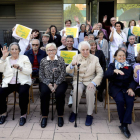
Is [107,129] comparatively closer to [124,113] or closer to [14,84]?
[124,113]

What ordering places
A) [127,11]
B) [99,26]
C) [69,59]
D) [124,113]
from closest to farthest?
[124,113] < [69,59] < [99,26] < [127,11]

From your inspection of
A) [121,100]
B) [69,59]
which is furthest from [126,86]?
[69,59]

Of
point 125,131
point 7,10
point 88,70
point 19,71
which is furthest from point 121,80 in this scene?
point 7,10

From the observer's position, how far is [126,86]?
3371 millimetres

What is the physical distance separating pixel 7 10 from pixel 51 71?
7.68 m

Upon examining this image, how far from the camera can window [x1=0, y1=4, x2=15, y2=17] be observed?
9836 mm

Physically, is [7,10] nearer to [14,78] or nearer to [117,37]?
[117,37]

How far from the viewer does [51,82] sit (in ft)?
11.7

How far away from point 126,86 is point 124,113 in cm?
52

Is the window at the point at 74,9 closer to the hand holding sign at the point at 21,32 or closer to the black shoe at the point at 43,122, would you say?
the hand holding sign at the point at 21,32

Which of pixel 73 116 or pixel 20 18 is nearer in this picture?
pixel 73 116

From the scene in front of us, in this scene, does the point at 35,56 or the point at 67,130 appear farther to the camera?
the point at 35,56

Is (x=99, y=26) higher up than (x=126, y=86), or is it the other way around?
(x=99, y=26)

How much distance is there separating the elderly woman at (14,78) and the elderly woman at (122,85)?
157 cm
